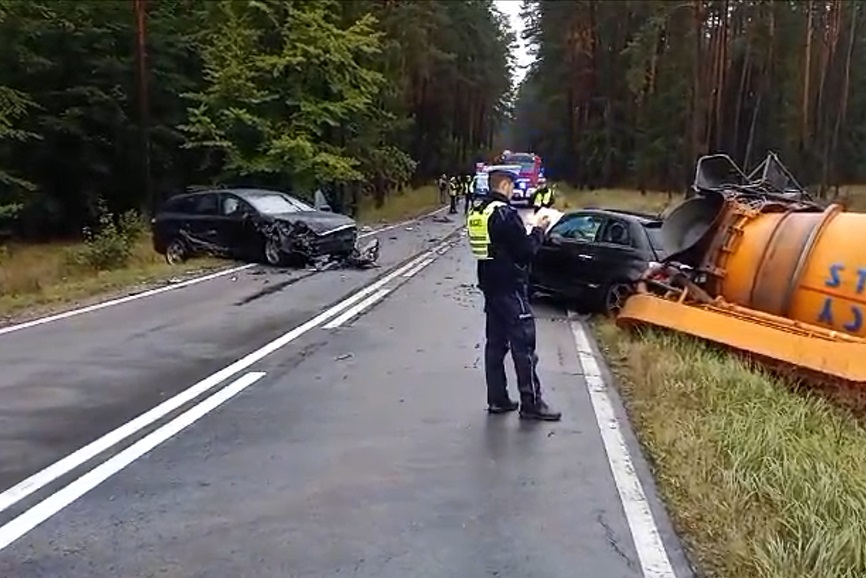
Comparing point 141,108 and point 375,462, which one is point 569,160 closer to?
point 141,108

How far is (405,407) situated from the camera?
846 centimetres

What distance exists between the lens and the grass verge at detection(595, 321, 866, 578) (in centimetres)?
488

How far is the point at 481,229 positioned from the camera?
809 centimetres

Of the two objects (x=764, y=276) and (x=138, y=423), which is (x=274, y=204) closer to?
(x=764, y=276)

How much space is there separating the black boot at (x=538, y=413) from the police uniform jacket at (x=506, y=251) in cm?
90

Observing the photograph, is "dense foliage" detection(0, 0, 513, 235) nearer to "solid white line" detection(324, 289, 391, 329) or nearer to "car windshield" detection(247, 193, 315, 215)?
"car windshield" detection(247, 193, 315, 215)

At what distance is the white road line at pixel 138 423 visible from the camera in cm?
612

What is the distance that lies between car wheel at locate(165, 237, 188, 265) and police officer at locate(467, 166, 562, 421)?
15692 mm

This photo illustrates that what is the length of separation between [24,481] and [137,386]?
297 cm

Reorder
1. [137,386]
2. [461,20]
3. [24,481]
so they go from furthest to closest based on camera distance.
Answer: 1. [461,20]
2. [137,386]
3. [24,481]

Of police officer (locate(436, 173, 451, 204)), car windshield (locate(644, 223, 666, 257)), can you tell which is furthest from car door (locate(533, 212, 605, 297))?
police officer (locate(436, 173, 451, 204))

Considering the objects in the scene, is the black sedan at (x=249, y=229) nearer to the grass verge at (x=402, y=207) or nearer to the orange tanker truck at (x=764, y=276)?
the orange tanker truck at (x=764, y=276)

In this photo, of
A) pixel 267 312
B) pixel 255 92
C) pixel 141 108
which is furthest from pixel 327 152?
pixel 267 312

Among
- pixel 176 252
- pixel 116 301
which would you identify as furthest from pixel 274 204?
pixel 116 301
